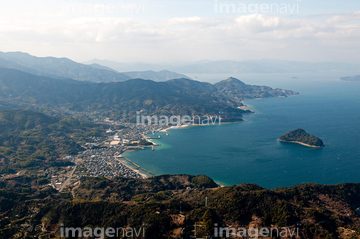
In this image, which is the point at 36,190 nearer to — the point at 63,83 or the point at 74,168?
the point at 74,168

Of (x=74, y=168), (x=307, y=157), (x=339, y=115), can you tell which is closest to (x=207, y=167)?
(x=307, y=157)

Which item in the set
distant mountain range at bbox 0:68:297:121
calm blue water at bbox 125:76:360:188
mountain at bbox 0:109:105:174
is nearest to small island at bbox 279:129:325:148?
calm blue water at bbox 125:76:360:188

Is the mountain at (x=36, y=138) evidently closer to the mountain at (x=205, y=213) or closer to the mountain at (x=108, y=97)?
the mountain at (x=205, y=213)

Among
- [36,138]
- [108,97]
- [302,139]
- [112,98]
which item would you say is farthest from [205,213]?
[108,97]

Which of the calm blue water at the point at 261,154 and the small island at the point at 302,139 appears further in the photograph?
the small island at the point at 302,139

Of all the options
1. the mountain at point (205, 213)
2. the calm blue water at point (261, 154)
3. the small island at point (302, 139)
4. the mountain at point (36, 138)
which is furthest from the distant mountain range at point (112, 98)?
the mountain at point (205, 213)
